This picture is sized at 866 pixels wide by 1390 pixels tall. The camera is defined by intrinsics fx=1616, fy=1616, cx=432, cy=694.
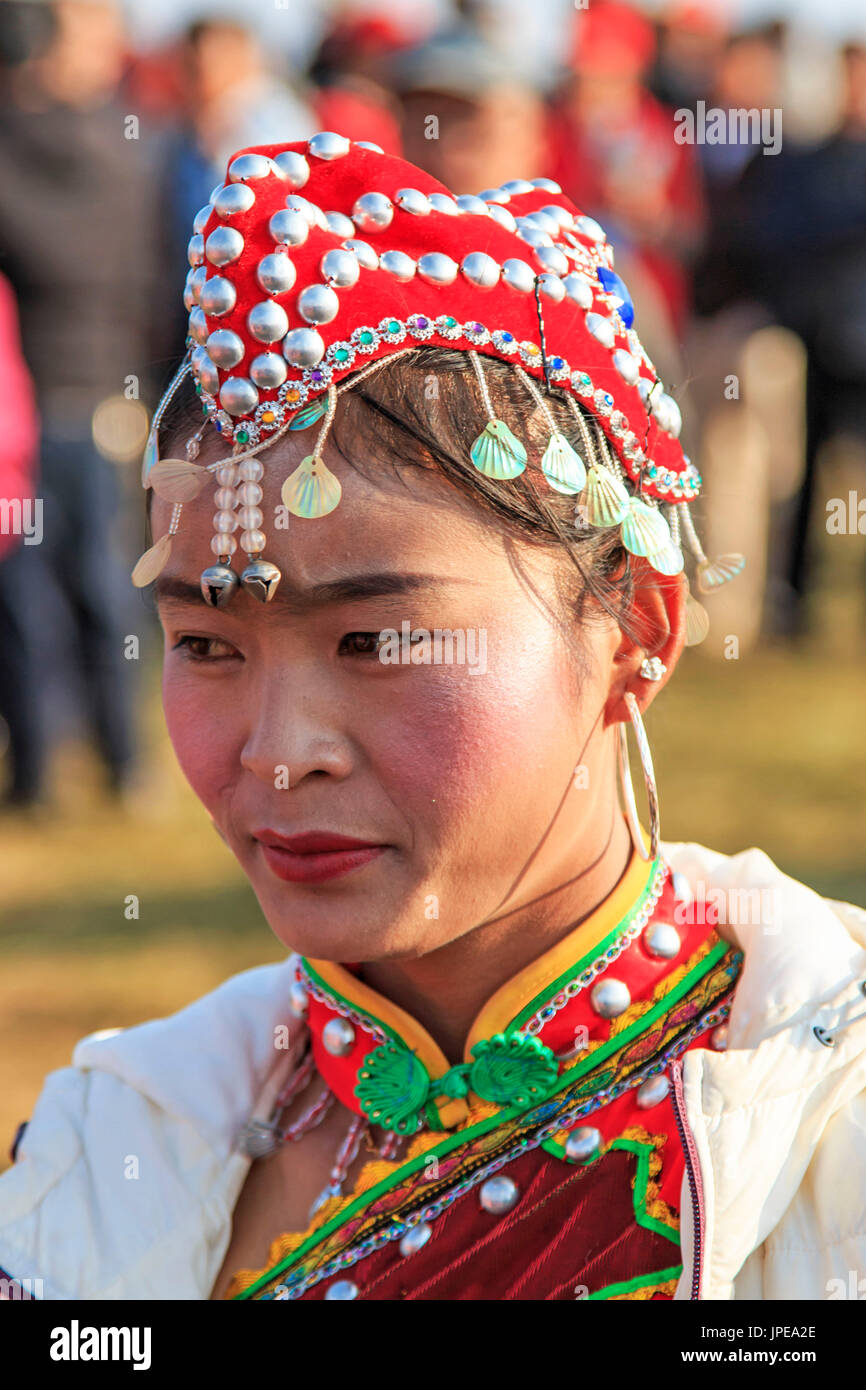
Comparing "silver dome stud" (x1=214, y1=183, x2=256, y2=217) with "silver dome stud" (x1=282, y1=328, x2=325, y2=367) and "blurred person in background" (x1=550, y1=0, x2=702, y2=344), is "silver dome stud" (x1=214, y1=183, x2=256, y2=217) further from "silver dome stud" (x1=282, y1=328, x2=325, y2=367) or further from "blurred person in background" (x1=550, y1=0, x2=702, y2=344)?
"blurred person in background" (x1=550, y1=0, x2=702, y2=344)

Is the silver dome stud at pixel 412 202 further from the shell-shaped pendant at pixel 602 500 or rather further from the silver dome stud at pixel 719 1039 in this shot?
the silver dome stud at pixel 719 1039

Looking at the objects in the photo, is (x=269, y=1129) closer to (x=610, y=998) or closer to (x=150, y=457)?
(x=610, y=998)

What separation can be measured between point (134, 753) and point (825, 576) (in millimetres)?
5520

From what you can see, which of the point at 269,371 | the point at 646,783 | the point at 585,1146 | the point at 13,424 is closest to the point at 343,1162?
the point at 585,1146

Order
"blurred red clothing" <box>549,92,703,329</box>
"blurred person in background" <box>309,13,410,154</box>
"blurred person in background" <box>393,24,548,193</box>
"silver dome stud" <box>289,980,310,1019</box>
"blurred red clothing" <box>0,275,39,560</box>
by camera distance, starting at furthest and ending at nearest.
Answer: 1. "blurred red clothing" <box>549,92,703,329</box>
2. "blurred person in background" <box>309,13,410,154</box>
3. "blurred person in background" <box>393,24,548,193</box>
4. "blurred red clothing" <box>0,275,39,560</box>
5. "silver dome stud" <box>289,980,310,1019</box>

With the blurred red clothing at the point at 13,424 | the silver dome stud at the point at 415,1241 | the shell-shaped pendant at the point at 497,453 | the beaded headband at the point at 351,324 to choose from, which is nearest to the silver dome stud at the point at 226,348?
the beaded headband at the point at 351,324

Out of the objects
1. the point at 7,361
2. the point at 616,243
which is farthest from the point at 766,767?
the point at 7,361

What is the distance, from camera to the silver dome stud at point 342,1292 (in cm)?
205

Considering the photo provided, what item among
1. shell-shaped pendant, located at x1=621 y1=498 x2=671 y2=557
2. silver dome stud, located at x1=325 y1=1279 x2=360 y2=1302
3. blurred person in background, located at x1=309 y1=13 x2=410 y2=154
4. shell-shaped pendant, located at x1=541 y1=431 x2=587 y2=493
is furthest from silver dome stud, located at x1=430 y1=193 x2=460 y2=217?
blurred person in background, located at x1=309 y1=13 x2=410 y2=154

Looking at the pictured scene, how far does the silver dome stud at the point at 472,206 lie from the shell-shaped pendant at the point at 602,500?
358 millimetres

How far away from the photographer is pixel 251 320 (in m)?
1.96

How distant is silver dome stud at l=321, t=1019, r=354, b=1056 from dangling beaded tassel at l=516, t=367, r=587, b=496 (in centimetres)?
80

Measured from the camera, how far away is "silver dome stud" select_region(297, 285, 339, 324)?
194cm

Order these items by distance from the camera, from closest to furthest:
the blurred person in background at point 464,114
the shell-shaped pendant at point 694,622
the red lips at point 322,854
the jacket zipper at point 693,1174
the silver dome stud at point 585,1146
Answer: the jacket zipper at point 693,1174 < the red lips at point 322,854 < the silver dome stud at point 585,1146 < the shell-shaped pendant at point 694,622 < the blurred person in background at point 464,114
